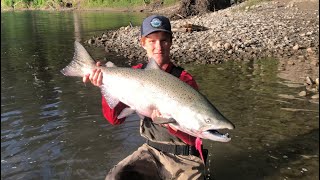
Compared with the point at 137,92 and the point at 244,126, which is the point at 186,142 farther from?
the point at 244,126

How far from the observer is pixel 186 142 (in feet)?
16.6

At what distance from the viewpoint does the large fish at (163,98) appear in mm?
3766

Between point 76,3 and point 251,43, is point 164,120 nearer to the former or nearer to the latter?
point 251,43

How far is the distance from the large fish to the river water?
107 inches

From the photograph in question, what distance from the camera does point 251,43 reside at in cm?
1677

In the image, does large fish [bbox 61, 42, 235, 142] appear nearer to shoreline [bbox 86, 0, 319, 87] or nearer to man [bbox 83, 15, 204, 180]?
man [bbox 83, 15, 204, 180]

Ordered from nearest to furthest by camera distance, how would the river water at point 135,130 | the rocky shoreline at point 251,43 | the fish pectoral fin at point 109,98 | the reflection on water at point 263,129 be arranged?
1. the fish pectoral fin at point 109,98
2. the reflection on water at point 263,129
3. the river water at point 135,130
4. the rocky shoreline at point 251,43

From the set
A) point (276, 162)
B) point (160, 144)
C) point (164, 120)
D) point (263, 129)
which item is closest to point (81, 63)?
point (164, 120)

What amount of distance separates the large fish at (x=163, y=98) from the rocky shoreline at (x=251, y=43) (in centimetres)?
850

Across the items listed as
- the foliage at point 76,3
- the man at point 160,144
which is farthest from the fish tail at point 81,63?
the foliage at point 76,3

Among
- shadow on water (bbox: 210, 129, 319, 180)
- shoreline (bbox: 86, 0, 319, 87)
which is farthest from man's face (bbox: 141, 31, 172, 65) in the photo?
shoreline (bbox: 86, 0, 319, 87)

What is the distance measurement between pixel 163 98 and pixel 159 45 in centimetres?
114

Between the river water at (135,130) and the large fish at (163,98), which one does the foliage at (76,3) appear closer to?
the river water at (135,130)

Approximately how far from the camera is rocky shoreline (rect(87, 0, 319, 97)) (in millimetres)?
14602
